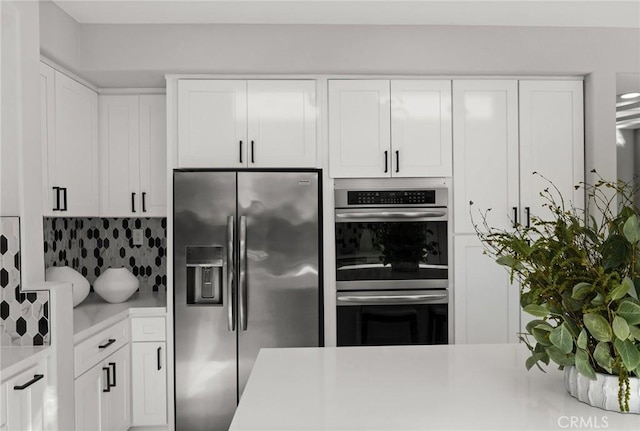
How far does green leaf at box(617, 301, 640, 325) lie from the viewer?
4.13 feet

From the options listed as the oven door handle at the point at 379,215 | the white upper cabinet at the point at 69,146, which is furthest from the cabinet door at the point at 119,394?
the oven door handle at the point at 379,215

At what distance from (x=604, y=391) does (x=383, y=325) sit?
6.91 ft

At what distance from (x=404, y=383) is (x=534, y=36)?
2.67m

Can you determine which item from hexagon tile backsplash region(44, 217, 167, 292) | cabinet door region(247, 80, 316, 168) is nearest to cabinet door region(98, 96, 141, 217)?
hexagon tile backsplash region(44, 217, 167, 292)

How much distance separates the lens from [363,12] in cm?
312

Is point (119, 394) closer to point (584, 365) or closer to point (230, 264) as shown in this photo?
point (230, 264)

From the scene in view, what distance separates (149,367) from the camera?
3357 millimetres

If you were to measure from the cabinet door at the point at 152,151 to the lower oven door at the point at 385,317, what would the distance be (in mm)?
1468

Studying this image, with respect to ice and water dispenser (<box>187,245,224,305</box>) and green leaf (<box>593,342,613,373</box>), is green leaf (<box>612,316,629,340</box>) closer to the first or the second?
green leaf (<box>593,342,613,373</box>)

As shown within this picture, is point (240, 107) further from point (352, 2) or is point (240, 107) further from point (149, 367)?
point (149, 367)

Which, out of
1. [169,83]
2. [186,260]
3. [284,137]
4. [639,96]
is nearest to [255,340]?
[186,260]

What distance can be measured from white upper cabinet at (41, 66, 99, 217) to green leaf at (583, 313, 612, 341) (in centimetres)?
272

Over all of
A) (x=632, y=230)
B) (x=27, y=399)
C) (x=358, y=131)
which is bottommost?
(x=27, y=399)

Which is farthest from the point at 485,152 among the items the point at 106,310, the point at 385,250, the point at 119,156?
the point at 106,310
